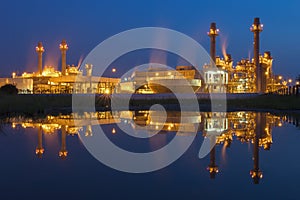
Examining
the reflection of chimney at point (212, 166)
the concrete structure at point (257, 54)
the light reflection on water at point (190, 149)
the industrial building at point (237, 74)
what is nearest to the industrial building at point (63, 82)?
the industrial building at point (237, 74)

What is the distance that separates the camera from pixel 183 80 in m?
58.2

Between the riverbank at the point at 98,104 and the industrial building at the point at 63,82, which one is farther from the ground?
the industrial building at the point at 63,82

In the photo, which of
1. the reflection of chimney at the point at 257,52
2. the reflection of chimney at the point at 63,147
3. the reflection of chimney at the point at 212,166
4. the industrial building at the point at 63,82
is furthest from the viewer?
the industrial building at the point at 63,82

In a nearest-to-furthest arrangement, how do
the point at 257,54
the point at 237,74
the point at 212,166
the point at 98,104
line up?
the point at 212,166 → the point at 98,104 → the point at 257,54 → the point at 237,74

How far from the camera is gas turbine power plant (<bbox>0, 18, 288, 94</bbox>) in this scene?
5647 centimetres

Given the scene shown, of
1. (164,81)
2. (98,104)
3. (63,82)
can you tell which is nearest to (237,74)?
(164,81)

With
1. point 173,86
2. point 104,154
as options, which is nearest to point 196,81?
point 173,86

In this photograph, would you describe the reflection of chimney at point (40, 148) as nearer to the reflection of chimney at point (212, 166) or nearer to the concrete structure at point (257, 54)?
the reflection of chimney at point (212, 166)

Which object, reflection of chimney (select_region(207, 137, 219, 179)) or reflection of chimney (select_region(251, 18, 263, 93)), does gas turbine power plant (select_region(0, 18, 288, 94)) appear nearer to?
reflection of chimney (select_region(251, 18, 263, 93))

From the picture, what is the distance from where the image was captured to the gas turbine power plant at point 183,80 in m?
56.5

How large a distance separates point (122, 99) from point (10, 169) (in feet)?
99.1

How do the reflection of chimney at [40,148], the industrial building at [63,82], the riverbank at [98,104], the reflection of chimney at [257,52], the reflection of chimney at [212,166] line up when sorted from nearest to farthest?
1. the reflection of chimney at [212,166]
2. the reflection of chimney at [40,148]
3. the riverbank at [98,104]
4. the reflection of chimney at [257,52]
5. the industrial building at [63,82]

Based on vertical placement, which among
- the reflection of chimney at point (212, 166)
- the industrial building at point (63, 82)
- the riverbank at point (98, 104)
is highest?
the industrial building at point (63, 82)

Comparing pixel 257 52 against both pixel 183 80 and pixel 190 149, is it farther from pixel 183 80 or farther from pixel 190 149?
pixel 190 149
